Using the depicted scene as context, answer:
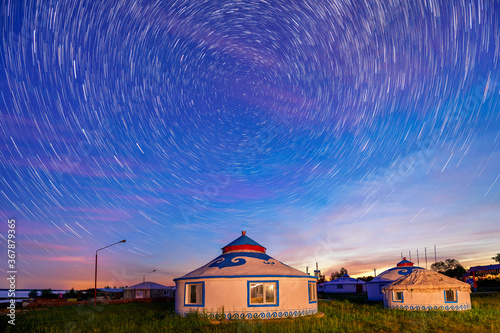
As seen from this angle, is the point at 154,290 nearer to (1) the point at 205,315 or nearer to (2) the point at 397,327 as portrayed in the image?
(1) the point at 205,315

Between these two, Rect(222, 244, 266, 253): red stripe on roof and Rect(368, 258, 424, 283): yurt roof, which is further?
Rect(368, 258, 424, 283): yurt roof

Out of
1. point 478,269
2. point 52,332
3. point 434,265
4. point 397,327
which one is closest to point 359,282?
point 478,269

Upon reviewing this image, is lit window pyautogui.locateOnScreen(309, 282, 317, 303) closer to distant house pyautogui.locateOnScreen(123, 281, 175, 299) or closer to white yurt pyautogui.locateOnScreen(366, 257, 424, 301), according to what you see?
white yurt pyautogui.locateOnScreen(366, 257, 424, 301)

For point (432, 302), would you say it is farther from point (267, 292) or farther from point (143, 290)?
point (143, 290)

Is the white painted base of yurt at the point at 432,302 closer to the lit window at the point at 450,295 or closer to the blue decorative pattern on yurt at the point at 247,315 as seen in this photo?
the lit window at the point at 450,295

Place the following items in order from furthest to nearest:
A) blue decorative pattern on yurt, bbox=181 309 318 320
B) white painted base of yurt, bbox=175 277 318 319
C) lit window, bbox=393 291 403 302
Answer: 1. lit window, bbox=393 291 403 302
2. white painted base of yurt, bbox=175 277 318 319
3. blue decorative pattern on yurt, bbox=181 309 318 320

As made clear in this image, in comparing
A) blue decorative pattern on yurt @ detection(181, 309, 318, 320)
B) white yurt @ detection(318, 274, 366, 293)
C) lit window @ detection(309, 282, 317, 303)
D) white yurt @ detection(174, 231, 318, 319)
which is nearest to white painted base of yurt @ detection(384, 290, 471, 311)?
lit window @ detection(309, 282, 317, 303)

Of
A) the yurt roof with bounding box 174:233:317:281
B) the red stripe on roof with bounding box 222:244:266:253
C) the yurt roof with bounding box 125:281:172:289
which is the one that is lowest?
the yurt roof with bounding box 125:281:172:289

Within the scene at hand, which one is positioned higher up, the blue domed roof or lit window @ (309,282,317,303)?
the blue domed roof

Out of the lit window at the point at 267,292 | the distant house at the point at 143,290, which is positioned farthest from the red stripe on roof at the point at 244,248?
the distant house at the point at 143,290

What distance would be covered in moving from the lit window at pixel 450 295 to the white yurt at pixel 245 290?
1119 cm

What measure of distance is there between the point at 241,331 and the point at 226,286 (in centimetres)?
566

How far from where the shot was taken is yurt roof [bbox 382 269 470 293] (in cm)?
2858

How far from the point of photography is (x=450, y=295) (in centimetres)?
2858
